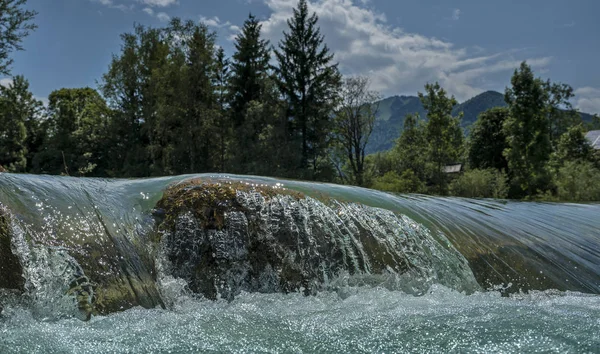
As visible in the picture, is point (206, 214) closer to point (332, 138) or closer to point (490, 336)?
point (490, 336)

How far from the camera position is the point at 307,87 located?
1252 inches

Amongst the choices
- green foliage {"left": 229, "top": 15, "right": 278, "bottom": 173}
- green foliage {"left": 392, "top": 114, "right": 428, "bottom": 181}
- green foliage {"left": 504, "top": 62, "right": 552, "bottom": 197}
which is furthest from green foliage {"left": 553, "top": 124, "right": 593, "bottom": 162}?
green foliage {"left": 229, "top": 15, "right": 278, "bottom": 173}

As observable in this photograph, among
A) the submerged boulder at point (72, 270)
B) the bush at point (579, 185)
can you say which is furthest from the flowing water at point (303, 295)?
the bush at point (579, 185)

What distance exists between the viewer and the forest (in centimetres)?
2542

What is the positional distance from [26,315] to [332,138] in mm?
28700

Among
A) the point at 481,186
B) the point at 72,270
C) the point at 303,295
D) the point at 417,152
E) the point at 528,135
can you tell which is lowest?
the point at 303,295

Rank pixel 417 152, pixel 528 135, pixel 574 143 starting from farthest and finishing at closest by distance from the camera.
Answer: pixel 574 143 < pixel 417 152 < pixel 528 135

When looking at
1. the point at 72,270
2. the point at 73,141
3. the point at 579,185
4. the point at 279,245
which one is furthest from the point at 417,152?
the point at 72,270

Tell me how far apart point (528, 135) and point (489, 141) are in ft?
76.7

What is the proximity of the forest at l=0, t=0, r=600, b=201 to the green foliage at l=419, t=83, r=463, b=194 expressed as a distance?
0.25ft

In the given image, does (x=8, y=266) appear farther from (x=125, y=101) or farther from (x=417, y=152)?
(x=125, y=101)

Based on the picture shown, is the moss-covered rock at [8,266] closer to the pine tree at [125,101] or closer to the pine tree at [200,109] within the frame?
the pine tree at [200,109]

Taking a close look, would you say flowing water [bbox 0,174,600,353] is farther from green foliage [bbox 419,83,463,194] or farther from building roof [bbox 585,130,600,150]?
building roof [bbox 585,130,600,150]

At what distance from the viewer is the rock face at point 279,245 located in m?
5.30
